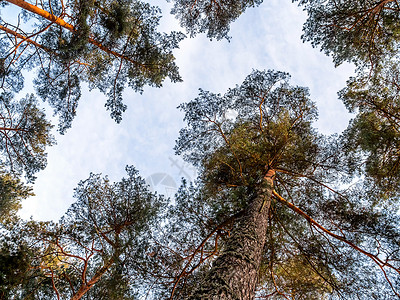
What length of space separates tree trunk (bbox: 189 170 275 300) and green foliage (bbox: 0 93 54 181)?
6509 millimetres

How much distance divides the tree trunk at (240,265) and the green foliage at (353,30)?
204 inches

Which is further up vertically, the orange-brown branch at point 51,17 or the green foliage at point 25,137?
the orange-brown branch at point 51,17

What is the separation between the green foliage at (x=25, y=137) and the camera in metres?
6.52

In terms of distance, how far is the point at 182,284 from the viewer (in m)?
4.86

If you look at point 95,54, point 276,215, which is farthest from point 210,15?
point 276,215

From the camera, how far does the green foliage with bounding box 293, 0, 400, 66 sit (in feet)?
18.7

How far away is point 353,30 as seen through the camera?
19.8 feet

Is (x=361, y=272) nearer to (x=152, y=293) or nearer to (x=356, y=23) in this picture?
(x=152, y=293)

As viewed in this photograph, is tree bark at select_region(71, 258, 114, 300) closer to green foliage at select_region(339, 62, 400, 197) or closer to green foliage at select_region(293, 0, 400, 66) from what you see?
green foliage at select_region(339, 62, 400, 197)

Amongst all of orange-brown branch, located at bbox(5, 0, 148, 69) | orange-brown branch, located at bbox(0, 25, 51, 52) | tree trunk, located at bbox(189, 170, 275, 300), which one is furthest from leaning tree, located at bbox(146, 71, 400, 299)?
orange-brown branch, located at bbox(0, 25, 51, 52)

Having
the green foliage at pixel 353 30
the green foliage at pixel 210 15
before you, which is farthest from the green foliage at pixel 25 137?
the green foliage at pixel 353 30

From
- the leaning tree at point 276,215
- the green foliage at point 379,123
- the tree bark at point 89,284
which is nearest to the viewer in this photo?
the leaning tree at point 276,215

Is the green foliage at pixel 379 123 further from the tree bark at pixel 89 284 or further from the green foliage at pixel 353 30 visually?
the tree bark at pixel 89 284

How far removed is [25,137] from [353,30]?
32.2 feet
